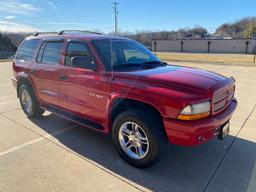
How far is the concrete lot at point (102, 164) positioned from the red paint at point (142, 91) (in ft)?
1.76

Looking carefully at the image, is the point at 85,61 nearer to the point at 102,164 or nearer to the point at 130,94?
the point at 130,94

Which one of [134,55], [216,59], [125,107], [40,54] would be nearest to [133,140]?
[125,107]

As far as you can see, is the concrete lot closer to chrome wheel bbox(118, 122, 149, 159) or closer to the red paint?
chrome wheel bbox(118, 122, 149, 159)

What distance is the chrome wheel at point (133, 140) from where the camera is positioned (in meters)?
3.32

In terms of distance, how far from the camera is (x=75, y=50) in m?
4.16

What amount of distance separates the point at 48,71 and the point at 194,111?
2945mm

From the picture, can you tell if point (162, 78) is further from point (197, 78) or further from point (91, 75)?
point (91, 75)

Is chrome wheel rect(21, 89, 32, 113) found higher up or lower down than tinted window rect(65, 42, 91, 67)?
lower down

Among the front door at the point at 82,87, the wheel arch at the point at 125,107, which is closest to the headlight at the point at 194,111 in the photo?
the wheel arch at the point at 125,107

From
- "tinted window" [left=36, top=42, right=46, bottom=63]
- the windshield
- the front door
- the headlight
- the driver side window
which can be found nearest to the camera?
the headlight

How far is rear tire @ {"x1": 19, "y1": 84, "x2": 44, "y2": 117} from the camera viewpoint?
528 cm

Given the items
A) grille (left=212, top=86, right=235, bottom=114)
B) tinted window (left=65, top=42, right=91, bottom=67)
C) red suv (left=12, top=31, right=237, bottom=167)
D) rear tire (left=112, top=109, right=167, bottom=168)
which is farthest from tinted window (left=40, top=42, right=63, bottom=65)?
grille (left=212, top=86, right=235, bottom=114)

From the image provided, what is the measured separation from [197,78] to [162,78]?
21.0 inches

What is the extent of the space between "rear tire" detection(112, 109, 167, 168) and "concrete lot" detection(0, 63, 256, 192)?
17cm
